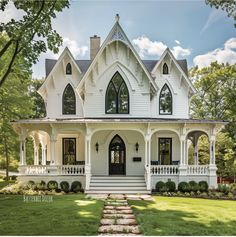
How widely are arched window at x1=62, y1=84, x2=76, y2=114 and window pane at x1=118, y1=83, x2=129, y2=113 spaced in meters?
Result: 3.72

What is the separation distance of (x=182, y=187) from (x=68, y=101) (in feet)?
33.7

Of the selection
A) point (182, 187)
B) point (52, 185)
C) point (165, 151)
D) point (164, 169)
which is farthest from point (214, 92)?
point (52, 185)

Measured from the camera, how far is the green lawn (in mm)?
8664

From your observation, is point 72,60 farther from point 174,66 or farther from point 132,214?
point 132,214

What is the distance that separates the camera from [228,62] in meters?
38.9

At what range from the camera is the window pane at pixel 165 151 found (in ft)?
72.9

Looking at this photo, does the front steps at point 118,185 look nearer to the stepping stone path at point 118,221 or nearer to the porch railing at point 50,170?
the porch railing at point 50,170

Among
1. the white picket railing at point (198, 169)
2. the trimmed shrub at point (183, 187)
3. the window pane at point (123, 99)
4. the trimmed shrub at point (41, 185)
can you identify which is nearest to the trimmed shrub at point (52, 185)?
the trimmed shrub at point (41, 185)

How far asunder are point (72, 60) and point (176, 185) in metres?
11.6

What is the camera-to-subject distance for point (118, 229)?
872 centimetres

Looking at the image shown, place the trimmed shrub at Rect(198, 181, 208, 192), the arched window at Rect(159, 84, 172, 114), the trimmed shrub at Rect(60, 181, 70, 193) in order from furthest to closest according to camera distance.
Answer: the arched window at Rect(159, 84, 172, 114)
the trimmed shrub at Rect(60, 181, 70, 193)
the trimmed shrub at Rect(198, 181, 208, 192)

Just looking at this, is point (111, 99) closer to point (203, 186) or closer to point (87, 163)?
point (87, 163)

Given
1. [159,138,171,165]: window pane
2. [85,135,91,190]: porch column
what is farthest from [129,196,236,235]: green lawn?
[159,138,171,165]: window pane

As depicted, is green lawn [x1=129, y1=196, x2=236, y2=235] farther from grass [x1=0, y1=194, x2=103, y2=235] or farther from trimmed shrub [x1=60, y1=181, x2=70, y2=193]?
trimmed shrub [x1=60, y1=181, x2=70, y2=193]
